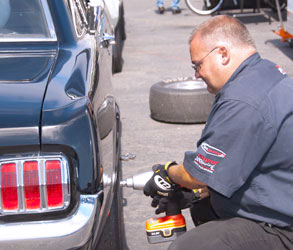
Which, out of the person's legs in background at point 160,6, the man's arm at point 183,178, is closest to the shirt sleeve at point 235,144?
the man's arm at point 183,178

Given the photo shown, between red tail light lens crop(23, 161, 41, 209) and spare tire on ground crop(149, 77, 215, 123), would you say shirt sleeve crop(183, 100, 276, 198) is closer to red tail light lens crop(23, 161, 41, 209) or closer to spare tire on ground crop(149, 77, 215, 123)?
red tail light lens crop(23, 161, 41, 209)

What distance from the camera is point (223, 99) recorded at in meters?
2.41

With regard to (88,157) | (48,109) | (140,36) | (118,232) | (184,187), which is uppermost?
(48,109)

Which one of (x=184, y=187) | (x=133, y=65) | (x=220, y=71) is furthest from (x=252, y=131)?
(x=133, y=65)

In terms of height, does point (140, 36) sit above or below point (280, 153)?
below

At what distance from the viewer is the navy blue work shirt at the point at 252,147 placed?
2320 millimetres

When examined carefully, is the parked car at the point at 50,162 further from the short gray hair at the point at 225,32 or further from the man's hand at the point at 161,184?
the short gray hair at the point at 225,32

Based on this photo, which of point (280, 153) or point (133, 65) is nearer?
point (280, 153)

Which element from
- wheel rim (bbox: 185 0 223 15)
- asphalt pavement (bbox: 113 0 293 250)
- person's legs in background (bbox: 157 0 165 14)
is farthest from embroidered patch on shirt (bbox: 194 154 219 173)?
person's legs in background (bbox: 157 0 165 14)

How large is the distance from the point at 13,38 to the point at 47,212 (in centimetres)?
126

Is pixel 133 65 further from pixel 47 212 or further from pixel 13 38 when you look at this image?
pixel 47 212

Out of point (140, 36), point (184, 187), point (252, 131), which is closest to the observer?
point (252, 131)

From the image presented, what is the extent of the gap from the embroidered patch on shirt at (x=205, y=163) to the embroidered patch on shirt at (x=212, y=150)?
32mm

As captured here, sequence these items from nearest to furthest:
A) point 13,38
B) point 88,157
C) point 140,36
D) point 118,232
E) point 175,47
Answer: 1. point 88,157
2. point 13,38
3. point 118,232
4. point 175,47
5. point 140,36
